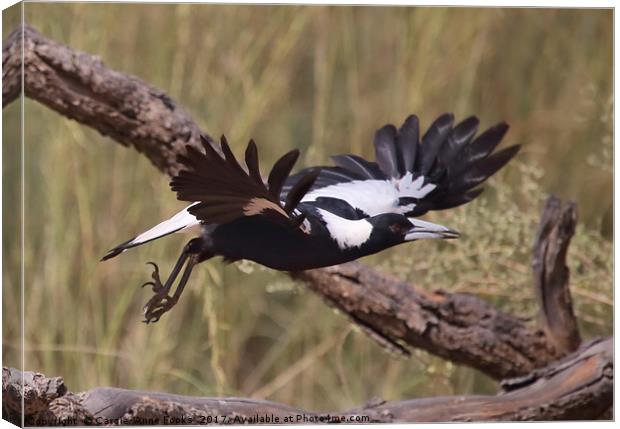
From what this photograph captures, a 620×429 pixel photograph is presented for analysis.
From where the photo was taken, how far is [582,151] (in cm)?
288

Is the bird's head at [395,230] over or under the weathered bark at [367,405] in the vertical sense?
over

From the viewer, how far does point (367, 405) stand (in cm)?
236

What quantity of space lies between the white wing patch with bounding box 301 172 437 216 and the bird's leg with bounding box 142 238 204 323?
210 mm

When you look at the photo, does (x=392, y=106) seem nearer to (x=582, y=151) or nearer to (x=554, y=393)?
(x=582, y=151)

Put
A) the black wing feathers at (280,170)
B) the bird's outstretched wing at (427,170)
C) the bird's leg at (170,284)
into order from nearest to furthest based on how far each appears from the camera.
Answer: the black wing feathers at (280,170), the bird's leg at (170,284), the bird's outstretched wing at (427,170)

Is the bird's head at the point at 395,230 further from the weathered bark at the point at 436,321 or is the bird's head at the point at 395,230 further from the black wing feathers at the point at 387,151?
the weathered bark at the point at 436,321

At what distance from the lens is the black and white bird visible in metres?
1.84

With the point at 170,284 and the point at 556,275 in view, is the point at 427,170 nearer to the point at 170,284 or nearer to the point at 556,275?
the point at 556,275

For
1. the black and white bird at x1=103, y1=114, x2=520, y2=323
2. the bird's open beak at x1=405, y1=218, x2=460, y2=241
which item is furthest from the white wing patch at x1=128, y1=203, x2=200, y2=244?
the bird's open beak at x1=405, y1=218, x2=460, y2=241

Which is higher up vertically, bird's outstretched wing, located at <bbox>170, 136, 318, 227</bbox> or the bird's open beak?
bird's outstretched wing, located at <bbox>170, 136, 318, 227</bbox>

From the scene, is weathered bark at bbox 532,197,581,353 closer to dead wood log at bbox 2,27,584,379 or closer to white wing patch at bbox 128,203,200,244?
dead wood log at bbox 2,27,584,379

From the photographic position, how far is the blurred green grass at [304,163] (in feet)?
8.77

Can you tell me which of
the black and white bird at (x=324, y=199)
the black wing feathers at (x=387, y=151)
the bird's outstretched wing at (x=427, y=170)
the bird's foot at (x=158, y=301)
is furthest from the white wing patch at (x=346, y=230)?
the bird's foot at (x=158, y=301)

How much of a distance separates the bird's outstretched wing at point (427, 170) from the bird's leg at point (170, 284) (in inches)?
8.5
